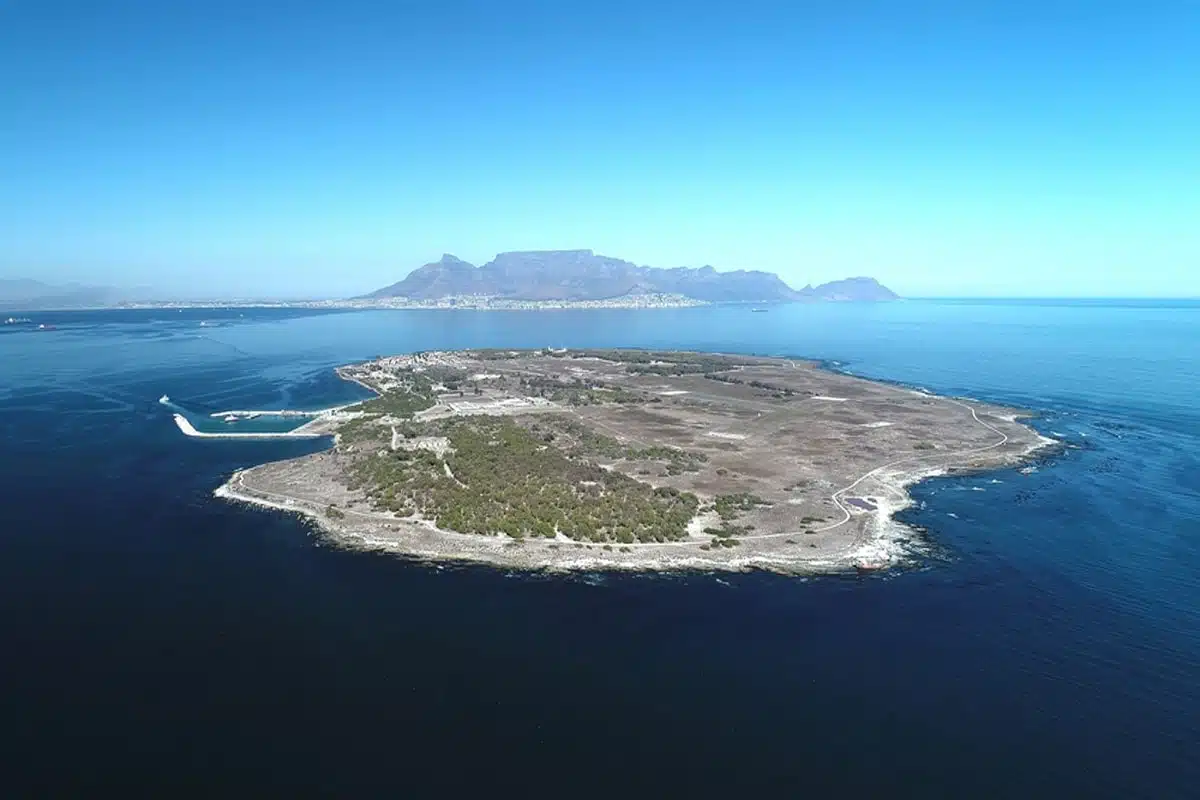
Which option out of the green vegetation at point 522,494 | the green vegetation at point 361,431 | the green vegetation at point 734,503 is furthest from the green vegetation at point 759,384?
the green vegetation at point 361,431

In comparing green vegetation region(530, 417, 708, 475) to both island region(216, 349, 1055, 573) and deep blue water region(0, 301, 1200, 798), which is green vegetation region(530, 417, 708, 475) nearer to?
island region(216, 349, 1055, 573)

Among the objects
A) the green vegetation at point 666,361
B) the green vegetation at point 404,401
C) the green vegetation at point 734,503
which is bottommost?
the green vegetation at point 734,503

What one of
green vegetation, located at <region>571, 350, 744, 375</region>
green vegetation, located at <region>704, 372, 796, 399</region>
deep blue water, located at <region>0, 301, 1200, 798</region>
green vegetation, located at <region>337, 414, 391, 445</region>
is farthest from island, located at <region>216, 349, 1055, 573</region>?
green vegetation, located at <region>571, 350, 744, 375</region>

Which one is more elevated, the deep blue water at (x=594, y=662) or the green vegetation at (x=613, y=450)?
the green vegetation at (x=613, y=450)

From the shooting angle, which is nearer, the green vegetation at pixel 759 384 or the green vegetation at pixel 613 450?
the green vegetation at pixel 613 450

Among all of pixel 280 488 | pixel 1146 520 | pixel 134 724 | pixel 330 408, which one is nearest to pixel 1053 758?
pixel 1146 520

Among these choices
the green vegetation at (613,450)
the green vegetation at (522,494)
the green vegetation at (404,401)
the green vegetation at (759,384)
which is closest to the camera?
the green vegetation at (522,494)

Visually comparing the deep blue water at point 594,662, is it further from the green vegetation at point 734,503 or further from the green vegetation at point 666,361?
the green vegetation at point 666,361

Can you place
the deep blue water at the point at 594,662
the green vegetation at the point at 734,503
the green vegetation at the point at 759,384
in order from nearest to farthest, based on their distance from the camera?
the deep blue water at the point at 594,662
the green vegetation at the point at 734,503
the green vegetation at the point at 759,384
